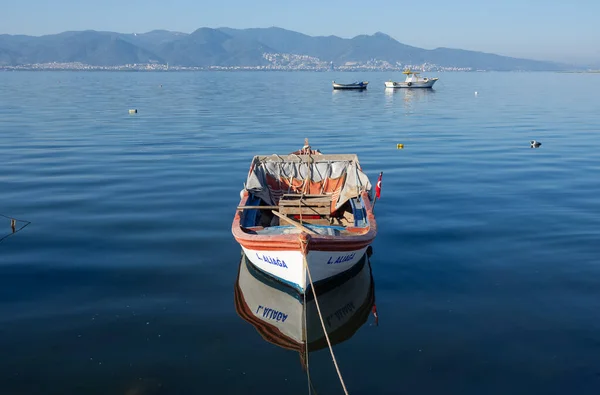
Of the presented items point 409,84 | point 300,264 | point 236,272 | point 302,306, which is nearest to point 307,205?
point 236,272

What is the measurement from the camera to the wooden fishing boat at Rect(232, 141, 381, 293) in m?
15.0

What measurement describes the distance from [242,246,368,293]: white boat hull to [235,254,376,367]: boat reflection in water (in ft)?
1.69

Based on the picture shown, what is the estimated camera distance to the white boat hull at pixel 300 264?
14875 millimetres

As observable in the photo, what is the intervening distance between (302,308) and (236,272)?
→ 11.9ft

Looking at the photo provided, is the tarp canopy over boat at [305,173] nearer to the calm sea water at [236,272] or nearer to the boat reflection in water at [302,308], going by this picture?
the calm sea water at [236,272]

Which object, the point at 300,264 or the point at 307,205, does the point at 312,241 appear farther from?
the point at 307,205

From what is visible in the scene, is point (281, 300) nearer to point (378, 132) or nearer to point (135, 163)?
point (135, 163)

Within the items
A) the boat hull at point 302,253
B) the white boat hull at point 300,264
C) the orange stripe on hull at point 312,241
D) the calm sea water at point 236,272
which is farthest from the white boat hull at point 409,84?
the white boat hull at point 300,264

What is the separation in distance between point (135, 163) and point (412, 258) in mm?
21742

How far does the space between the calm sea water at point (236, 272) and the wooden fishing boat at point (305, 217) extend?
1.73 meters

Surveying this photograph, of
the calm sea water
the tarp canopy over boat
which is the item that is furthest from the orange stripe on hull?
the tarp canopy over boat

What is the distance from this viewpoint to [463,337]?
14.0 metres

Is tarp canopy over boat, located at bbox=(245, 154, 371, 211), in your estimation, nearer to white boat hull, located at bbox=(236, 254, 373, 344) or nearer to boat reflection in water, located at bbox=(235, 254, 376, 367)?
boat reflection in water, located at bbox=(235, 254, 376, 367)

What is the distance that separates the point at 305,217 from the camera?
68.9ft
